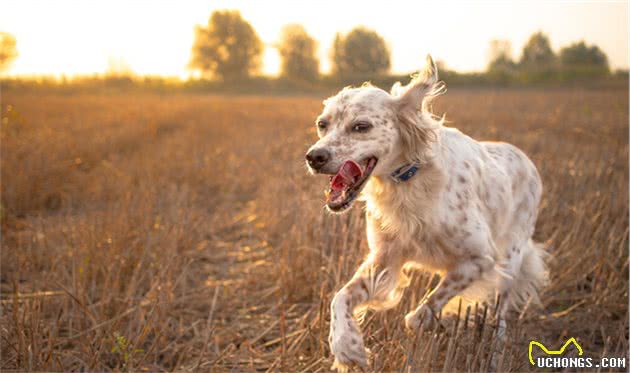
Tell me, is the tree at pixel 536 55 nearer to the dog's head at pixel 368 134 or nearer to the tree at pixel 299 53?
the tree at pixel 299 53

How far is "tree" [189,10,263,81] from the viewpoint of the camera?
54.4m

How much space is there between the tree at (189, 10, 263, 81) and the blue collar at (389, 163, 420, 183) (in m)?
52.8

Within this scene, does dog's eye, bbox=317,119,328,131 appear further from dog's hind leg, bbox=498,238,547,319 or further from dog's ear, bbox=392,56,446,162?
dog's hind leg, bbox=498,238,547,319

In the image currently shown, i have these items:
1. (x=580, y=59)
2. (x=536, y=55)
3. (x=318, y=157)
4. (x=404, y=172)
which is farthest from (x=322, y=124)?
(x=536, y=55)

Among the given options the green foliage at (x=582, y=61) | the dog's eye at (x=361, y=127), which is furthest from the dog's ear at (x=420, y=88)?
the green foliage at (x=582, y=61)

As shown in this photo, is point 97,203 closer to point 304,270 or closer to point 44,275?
point 44,275

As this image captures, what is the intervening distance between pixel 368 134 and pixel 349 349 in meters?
0.99

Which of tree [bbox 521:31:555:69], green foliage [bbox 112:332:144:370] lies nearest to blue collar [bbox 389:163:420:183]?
green foliage [bbox 112:332:144:370]

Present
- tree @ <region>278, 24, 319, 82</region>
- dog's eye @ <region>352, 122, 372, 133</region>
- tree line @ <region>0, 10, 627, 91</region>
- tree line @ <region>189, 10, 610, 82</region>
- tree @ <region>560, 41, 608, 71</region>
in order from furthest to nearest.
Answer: tree @ <region>278, 24, 319, 82</region>, tree @ <region>560, 41, 608, 71</region>, tree line @ <region>0, 10, 627, 91</region>, tree line @ <region>189, 10, 610, 82</region>, dog's eye @ <region>352, 122, 372, 133</region>

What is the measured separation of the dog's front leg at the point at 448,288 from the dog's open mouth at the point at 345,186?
599 millimetres

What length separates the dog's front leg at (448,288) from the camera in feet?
7.75

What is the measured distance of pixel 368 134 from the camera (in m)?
2.46

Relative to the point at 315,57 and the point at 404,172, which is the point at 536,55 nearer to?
the point at 315,57

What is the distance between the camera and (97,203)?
595 centimetres
